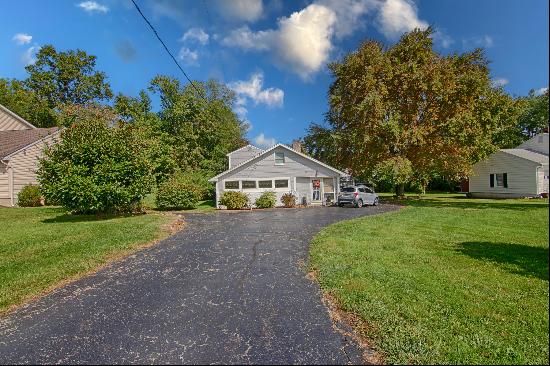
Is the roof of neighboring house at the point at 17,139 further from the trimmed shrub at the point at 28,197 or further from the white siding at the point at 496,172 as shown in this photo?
the white siding at the point at 496,172

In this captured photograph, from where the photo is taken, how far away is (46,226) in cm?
1497

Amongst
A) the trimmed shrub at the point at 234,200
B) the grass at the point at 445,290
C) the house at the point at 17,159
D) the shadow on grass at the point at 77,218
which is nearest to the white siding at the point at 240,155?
the trimmed shrub at the point at 234,200

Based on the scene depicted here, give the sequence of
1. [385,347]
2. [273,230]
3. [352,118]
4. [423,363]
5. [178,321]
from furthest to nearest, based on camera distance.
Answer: [352,118] → [273,230] → [178,321] → [385,347] → [423,363]

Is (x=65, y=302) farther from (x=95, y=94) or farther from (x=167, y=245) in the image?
(x=95, y=94)

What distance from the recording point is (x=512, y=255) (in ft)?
29.8

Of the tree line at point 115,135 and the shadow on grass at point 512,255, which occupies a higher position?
the tree line at point 115,135

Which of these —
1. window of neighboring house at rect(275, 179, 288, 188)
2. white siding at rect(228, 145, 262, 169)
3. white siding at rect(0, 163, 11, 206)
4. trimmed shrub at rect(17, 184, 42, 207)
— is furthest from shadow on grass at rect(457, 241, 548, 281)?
white siding at rect(228, 145, 262, 169)

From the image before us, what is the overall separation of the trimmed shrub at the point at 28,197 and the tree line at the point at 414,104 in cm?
2350

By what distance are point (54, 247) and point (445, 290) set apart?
427 inches

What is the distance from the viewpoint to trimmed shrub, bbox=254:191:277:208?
88.7 ft

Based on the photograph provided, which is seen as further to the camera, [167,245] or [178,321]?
[167,245]

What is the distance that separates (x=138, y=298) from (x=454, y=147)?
87.6 ft

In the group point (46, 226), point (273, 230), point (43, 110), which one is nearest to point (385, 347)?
point (273, 230)

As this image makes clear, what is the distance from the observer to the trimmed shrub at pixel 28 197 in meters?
24.3
